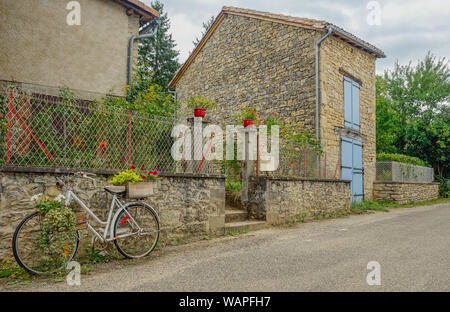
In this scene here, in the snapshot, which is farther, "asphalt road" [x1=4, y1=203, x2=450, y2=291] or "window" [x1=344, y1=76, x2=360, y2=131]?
"window" [x1=344, y1=76, x2=360, y2=131]

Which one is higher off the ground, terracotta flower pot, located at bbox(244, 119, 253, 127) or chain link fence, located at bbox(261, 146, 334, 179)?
terracotta flower pot, located at bbox(244, 119, 253, 127)

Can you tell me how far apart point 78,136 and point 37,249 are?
1606 mm

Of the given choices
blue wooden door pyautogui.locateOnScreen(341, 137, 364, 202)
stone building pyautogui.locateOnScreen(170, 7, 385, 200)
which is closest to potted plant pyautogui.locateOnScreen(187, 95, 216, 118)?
stone building pyautogui.locateOnScreen(170, 7, 385, 200)

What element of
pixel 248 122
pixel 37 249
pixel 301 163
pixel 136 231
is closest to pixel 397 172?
pixel 301 163

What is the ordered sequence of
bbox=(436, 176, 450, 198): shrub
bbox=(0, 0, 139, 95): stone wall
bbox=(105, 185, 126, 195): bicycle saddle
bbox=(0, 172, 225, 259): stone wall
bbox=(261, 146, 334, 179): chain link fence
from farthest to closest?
1. bbox=(436, 176, 450, 198): shrub
2. bbox=(261, 146, 334, 179): chain link fence
3. bbox=(0, 0, 139, 95): stone wall
4. bbox=(105, 185, 126, 195): bicycle saddle
5. bbox=(0, 172, 225, 259): stone wall

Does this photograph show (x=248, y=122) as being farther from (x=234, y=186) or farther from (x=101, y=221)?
(x=101, y=221)

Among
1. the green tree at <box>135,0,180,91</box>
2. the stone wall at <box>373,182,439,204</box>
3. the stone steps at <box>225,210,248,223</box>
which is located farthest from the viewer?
the green tree at <box>135,0,180,91</box>

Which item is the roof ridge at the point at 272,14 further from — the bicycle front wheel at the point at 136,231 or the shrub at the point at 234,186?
the bicycle front wheel at the point at 136,231

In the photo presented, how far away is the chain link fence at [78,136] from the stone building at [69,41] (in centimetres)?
229

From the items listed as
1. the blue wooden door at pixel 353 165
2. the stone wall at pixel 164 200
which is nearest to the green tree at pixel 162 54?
the blue wooden door at pixel 353 165

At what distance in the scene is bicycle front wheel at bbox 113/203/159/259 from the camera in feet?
14.0

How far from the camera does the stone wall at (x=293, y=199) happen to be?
7.04m

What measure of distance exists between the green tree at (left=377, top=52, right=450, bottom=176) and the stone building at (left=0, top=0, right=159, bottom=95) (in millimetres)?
15940

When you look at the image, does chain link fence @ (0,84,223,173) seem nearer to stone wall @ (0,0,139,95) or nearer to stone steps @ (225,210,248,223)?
stone steps @ (225,210,248,223)
